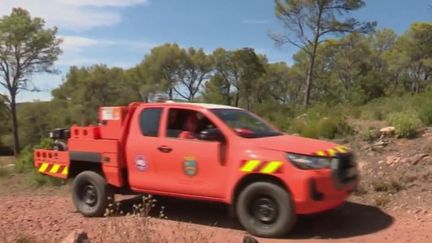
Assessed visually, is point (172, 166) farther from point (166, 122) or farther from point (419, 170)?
point (419, 170)

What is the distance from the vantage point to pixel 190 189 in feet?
27.6

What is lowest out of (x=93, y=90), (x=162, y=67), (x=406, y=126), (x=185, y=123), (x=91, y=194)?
(x=91, y=194)

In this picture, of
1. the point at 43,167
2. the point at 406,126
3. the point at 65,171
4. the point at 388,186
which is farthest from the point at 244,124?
the point at 406,126

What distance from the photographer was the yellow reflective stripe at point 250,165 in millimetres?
7773

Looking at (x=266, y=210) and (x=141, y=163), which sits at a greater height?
(x=141, y=163)

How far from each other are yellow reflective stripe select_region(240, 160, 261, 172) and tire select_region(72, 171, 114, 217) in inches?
106

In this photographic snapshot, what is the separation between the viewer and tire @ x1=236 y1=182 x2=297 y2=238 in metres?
7.55

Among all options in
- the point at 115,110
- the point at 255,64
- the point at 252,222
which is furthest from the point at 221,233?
the point at 255,64

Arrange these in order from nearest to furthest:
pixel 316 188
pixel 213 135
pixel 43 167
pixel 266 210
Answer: pixel 316 188
pixel 266 210
pixel 213 135
pixel 43 167

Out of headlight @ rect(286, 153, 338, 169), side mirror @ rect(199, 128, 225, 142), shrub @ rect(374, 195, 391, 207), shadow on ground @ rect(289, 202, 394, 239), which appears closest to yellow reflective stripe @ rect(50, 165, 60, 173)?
side mirror @ rect(199, 128, 225, 142)

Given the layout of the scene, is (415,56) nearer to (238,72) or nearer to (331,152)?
(238,72)

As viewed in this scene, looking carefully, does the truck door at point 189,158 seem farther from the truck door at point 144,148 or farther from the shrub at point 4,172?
the shrub at point 4,172

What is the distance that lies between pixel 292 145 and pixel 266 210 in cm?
96

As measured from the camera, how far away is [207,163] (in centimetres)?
821
